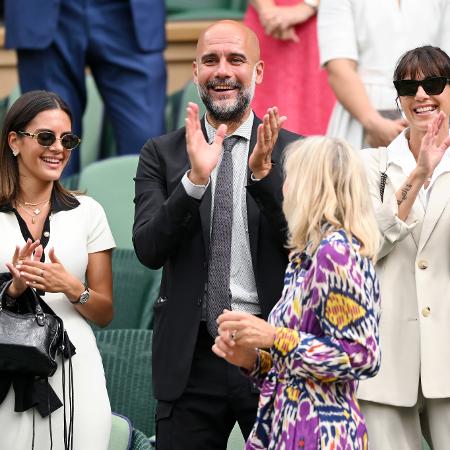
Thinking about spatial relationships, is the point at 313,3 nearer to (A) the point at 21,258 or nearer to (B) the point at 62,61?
(B) the point at 62,61

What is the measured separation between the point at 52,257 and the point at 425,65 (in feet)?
4.26

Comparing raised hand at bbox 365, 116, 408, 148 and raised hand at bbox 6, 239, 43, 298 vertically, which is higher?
raised hand at bbox 365, 116, 408, 148

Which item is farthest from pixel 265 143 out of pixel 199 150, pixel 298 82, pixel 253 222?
pixel 298 82

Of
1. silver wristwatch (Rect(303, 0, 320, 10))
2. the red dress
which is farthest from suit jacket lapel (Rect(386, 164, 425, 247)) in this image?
silver wristwatch (Rect(303, 0, 320, 10))

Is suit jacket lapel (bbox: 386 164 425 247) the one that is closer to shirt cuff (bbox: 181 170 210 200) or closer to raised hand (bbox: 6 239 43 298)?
shirt cuff (bbox: 181 170 210 200)

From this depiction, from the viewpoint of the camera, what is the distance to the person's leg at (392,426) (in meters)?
4.02

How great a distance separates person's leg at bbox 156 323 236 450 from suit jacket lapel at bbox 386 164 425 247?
2.28ft

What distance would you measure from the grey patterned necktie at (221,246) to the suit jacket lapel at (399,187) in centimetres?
49

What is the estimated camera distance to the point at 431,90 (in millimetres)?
4242

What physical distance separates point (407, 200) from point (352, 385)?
732 mm

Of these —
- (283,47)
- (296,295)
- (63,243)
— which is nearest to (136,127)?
(283,47)

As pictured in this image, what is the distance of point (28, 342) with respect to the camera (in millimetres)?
3992

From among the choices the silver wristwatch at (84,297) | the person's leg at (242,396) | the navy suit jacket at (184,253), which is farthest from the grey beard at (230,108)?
the person's leg at (242,396)

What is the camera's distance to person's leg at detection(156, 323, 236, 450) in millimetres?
4027
